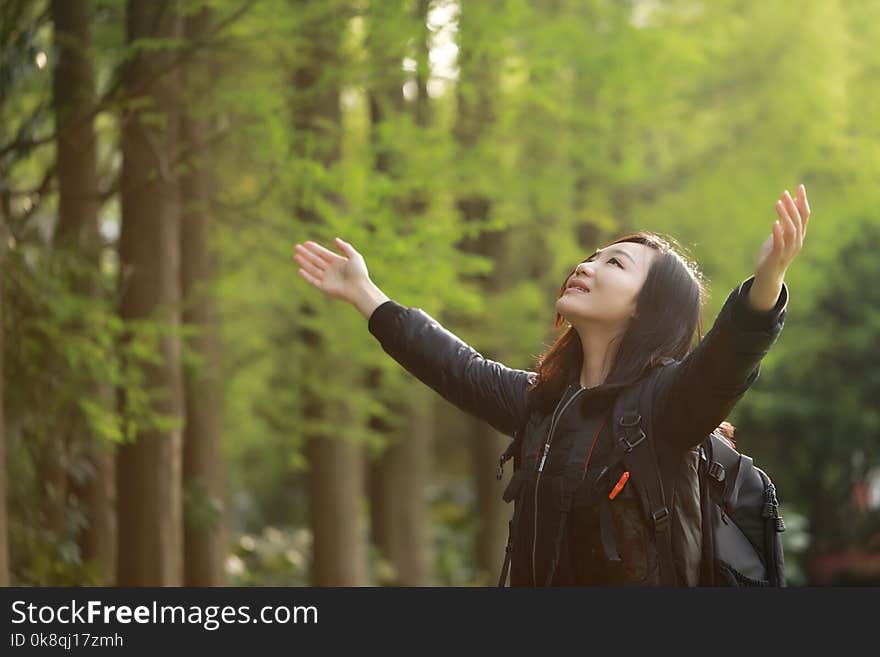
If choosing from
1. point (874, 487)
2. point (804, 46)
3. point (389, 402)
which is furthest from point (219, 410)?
point (874, 487)

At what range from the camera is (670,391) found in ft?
10.4

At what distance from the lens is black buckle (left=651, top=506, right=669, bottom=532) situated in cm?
311

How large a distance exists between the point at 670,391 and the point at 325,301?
8.00m

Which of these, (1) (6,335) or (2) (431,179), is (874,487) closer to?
(2) (431,179)

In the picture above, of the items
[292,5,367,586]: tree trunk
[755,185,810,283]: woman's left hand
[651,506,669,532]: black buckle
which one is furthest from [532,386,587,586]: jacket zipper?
[292,5,367,586]: tree trunk

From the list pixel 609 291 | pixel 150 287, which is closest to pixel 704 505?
pixel 609 291

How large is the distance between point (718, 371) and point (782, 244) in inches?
13.5

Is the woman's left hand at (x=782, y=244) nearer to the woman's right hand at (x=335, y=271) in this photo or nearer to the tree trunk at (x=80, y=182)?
the woman's right hand at (x=335, y=271)

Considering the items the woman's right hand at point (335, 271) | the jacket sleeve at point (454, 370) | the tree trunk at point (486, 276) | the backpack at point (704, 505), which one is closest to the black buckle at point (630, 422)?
the backpack at point (704, 505)

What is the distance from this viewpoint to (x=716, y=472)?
327 cm

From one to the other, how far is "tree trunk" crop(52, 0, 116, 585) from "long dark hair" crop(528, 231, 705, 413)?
4286 mm

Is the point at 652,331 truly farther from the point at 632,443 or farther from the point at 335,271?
the point at 335,271

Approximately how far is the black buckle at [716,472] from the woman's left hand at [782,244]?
1.99 feet

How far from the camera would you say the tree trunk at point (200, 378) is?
8648 mm
